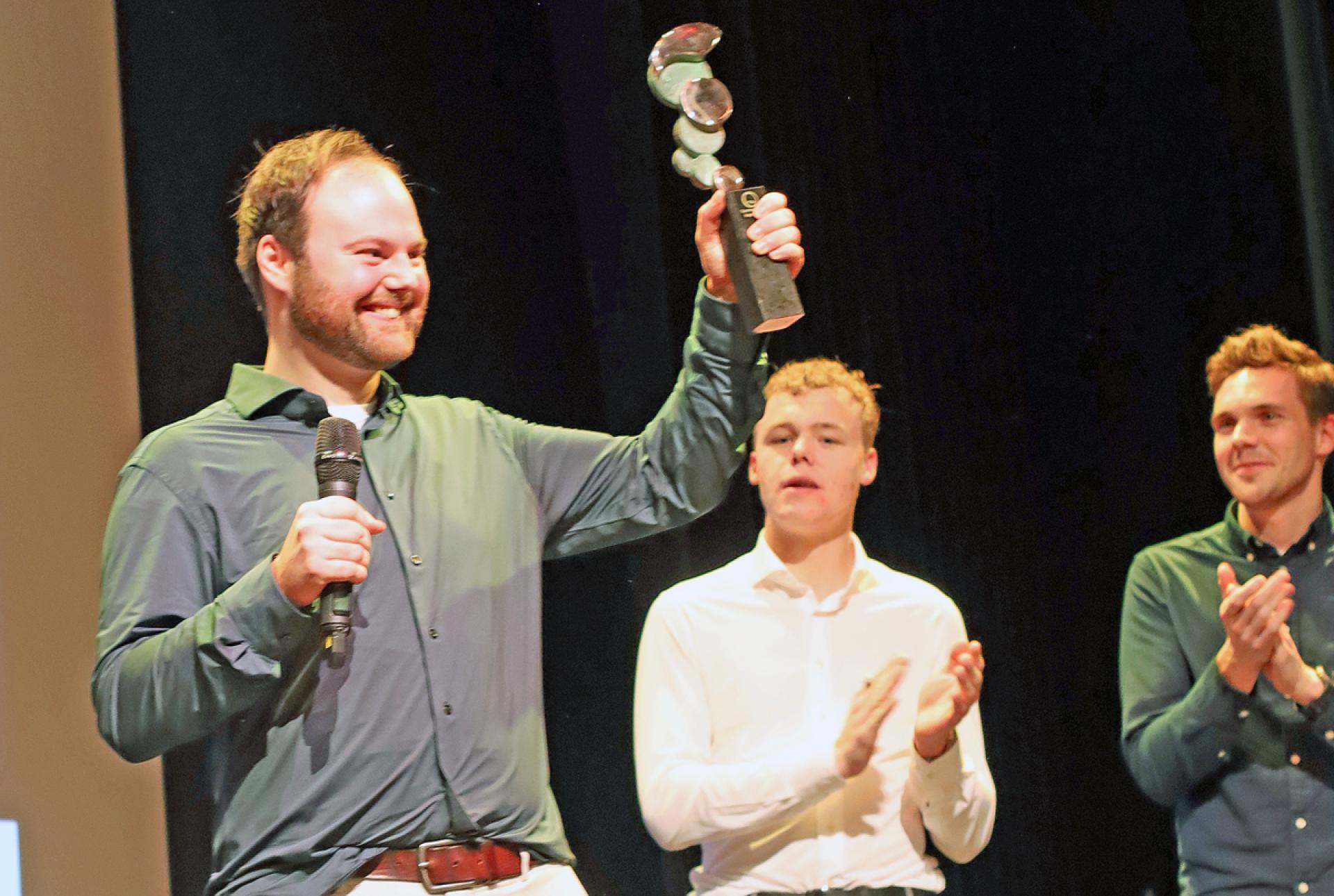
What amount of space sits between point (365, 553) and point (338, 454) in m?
0.16

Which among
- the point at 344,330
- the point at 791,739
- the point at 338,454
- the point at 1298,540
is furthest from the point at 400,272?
the point at 1298,540

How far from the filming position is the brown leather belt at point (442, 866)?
1903 mm

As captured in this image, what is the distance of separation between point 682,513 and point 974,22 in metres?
2.20

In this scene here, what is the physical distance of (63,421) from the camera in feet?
9.66

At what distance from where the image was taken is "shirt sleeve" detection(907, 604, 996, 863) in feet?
8.71

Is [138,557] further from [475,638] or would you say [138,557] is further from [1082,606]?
[1082,606]

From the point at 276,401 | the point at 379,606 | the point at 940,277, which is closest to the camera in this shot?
the point at 379,606

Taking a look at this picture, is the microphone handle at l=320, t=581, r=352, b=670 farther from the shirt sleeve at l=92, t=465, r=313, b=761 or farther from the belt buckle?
the belt buckle

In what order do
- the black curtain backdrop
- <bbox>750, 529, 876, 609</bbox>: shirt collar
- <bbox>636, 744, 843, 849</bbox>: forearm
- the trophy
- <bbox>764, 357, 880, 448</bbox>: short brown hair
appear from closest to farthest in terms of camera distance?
the trophy, <bbox>636, 744, 843, 849</bbox>: forearm, <bbox>750, 529, 876, 609</bbox>: shirt collar, <bbox>764, 357, 880, 448</bbox>: short brown hair, the black curtain backdrop

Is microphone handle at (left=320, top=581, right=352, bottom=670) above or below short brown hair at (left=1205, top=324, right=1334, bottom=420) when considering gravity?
below

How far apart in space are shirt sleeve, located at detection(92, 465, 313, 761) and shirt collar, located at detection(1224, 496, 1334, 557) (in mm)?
2332

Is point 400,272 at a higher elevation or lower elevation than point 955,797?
higher

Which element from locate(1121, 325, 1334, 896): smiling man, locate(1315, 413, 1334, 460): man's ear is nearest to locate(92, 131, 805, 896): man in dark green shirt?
locate(1121, 325, 1334, 896): smiling man

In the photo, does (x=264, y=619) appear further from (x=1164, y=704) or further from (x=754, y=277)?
(x=1164, y=704)
